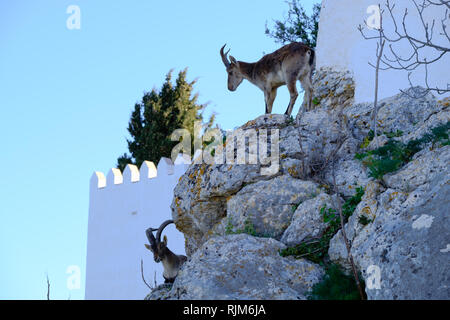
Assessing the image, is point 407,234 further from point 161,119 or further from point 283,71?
point 161,119

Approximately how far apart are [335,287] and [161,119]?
20795 mm

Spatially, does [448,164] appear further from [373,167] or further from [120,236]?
[120,236]

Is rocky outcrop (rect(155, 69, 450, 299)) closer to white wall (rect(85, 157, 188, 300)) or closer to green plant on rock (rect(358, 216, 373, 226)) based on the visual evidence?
green plant on rock (rect(358, 216, 373, 226))

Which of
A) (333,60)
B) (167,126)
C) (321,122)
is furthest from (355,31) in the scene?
(167,126)

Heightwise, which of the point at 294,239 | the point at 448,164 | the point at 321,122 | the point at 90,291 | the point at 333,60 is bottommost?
the point at 90,291

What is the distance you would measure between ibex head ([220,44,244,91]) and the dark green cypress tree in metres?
12.2

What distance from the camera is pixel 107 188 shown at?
59.0ft

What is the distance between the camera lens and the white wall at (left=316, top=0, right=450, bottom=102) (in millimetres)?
10875

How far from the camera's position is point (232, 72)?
37.9ft

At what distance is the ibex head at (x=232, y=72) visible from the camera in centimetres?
1143

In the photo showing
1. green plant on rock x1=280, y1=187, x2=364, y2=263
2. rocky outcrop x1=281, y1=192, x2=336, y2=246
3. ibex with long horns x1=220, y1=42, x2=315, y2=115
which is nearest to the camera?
green plant on rock x1=280, y1=187, x2=364, y2=263

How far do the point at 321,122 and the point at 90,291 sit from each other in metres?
11.6

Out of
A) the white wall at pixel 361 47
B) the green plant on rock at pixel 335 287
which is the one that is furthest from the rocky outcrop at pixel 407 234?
the white wall at pixel 361 47

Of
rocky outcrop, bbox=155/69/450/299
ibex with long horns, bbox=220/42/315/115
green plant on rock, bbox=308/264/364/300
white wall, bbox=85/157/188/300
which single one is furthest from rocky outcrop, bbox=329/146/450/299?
white wall, bbox=85/157/188/300
